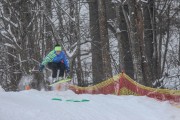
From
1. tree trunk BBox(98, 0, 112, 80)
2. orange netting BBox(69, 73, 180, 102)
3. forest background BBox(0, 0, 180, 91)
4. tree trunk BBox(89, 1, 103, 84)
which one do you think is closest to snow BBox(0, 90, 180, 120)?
orange netting BBox(69, 73, 180, 102)

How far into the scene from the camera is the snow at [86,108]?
929 centimetres

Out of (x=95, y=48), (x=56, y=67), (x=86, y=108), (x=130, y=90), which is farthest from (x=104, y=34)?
(x=86, y=108)

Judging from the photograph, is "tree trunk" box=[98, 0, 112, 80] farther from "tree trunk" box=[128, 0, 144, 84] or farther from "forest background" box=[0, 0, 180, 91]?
"tree trunk" box=[128, 0, 144, 84]

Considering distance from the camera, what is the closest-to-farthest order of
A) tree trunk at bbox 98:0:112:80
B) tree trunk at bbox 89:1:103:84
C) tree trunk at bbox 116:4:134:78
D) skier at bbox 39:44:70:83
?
skier at bbox 39:44:70:83 → tree trunk at bbox 98:0:112:80 → tree trunk at bbox 116:4:134:78 → tree trunk at bbox 89:1:103:84

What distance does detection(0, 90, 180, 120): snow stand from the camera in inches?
366

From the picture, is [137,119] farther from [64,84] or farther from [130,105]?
[64,84]

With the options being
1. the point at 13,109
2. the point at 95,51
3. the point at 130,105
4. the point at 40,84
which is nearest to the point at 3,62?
the point at 40,84

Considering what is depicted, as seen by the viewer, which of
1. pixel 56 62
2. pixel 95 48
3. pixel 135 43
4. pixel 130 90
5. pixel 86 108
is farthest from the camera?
pixel 95 48

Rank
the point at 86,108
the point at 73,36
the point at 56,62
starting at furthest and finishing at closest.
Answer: the point at 73,36 < the point at 56,62 < the point at 86,108

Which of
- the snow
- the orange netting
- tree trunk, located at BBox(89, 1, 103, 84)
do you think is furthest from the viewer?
tree trunk, located at BBox(89, 1, 103, 84)

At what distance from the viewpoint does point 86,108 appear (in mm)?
11125

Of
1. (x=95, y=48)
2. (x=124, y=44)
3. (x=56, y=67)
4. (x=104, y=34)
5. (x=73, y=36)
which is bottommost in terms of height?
(x=56, y=67)

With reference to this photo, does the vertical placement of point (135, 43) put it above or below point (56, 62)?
above

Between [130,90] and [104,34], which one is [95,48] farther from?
[130,90]
